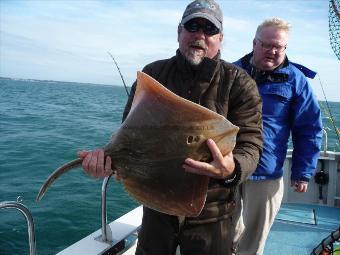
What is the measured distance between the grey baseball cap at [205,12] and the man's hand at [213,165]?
3.42ft

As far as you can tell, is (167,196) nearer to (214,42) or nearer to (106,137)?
(214,42)

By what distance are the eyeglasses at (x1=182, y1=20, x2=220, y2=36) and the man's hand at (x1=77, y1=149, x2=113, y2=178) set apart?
3.63 feet

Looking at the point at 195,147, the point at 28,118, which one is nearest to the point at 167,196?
the point at 195,147

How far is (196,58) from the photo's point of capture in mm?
2607

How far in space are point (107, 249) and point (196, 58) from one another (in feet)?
7.33

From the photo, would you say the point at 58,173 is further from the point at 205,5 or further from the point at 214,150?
the point at 205,5

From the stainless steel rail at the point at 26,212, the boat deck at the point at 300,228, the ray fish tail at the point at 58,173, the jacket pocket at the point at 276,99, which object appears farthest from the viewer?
the boat deck at the point at 300,228

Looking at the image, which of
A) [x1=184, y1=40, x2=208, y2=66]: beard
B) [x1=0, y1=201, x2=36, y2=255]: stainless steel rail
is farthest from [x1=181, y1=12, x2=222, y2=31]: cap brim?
[x1=0, y1=201, x2=36, y2=255]: stainless steel rail

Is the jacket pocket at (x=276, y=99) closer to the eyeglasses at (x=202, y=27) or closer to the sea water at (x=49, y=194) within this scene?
the eyeglasses at (x=202, y=27)

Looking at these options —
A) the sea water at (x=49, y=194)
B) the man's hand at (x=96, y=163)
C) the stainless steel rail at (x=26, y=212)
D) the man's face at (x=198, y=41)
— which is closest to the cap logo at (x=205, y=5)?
the man's face at (x=198, y=41)

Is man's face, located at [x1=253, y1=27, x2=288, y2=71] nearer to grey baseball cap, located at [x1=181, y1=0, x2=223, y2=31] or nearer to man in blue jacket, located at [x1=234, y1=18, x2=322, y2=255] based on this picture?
man in blue jacket, located at [x1=234, y1=18, x2=322, y2=255]

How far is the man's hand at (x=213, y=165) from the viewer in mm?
1959

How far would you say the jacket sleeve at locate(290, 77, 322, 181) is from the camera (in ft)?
12.1

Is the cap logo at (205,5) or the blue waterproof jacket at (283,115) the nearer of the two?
the cap logo at (205,5)
